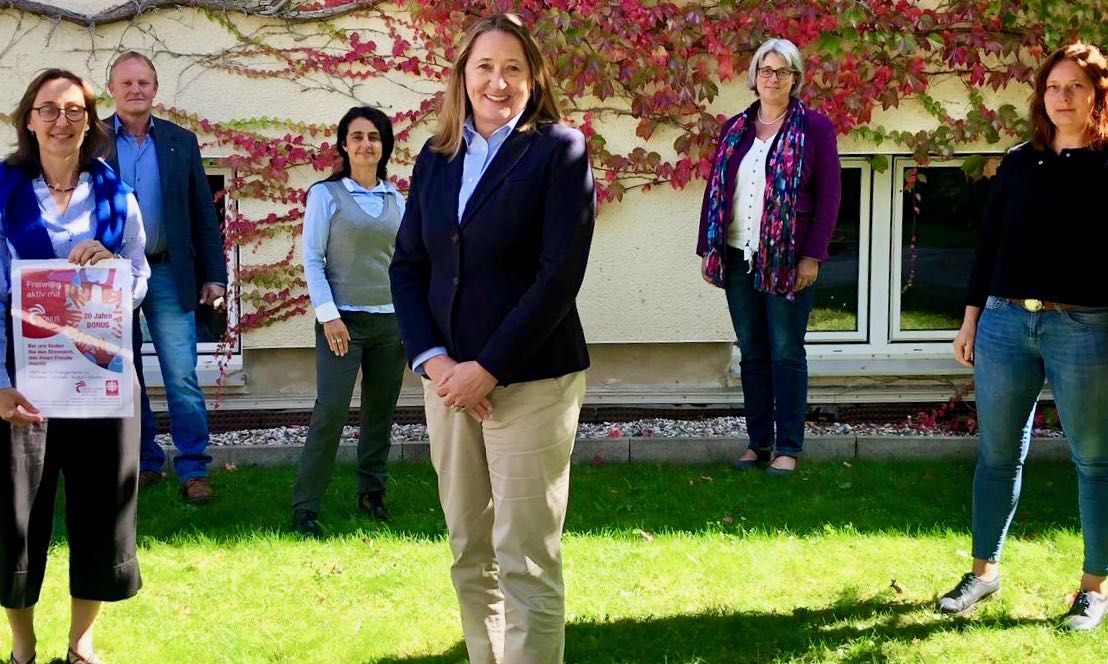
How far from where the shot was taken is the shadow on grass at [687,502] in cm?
519

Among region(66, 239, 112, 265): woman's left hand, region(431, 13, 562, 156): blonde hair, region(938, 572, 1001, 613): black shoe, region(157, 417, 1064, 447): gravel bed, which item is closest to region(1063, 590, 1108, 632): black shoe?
region(938, 572, 1001, 613): black shoe

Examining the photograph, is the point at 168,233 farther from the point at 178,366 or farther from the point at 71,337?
the point at 71,337

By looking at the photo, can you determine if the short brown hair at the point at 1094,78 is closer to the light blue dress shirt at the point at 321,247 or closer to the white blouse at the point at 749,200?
the white blouse at the point at 749,200

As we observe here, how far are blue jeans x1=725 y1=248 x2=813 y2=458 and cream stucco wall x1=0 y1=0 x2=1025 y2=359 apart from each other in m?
1.18

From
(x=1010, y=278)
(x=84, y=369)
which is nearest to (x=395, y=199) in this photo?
(x=84, y=369)

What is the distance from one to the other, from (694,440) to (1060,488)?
1.87 meters

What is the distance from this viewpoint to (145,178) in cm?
574

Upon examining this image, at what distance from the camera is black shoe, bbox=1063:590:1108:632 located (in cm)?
402

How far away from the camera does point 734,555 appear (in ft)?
15.8

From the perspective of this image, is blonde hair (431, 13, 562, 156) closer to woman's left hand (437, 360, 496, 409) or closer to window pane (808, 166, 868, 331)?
woman's left hand (437, 360, 496, 409)

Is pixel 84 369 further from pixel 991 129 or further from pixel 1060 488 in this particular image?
pixel 991 129

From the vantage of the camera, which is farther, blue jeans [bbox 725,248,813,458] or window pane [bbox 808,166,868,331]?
window pane [bbox 808,166,868,331]

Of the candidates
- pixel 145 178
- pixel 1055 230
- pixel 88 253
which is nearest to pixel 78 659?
pixel 88 253

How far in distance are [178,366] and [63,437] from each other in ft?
7.03
